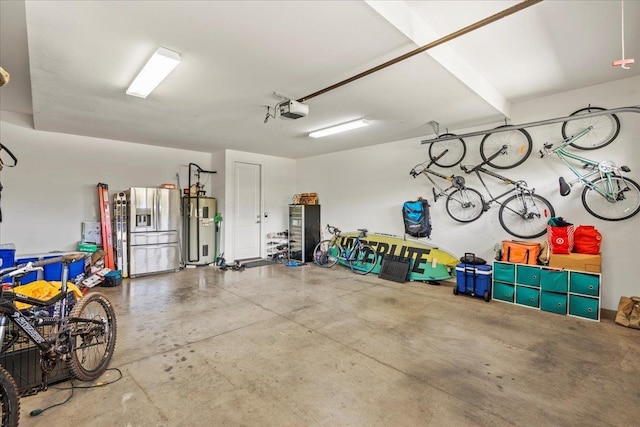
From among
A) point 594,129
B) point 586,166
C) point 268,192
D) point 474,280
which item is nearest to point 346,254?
point 474,280

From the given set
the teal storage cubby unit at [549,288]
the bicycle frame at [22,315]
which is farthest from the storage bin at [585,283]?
the bicycle frame at [22,315]

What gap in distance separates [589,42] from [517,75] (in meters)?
0.72

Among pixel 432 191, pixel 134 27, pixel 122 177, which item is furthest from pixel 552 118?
pixel 122 177

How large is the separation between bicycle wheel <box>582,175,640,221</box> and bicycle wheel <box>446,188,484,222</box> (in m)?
1.34

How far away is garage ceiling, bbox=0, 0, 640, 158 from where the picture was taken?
2133 mm

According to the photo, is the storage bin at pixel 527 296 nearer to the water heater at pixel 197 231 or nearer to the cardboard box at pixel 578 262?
the cardboard box at pixel 578 262

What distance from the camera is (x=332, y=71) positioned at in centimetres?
293

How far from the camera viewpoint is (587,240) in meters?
3.74

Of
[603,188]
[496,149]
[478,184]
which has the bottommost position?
[603,188]

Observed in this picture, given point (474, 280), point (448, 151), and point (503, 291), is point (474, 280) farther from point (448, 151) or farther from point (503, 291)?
point (448, 151)

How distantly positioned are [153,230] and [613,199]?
752 cm

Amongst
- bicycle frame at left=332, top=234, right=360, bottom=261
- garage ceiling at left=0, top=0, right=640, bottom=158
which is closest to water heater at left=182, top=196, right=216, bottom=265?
garage ceiling at left=0, top=0, right=640, bottom=158

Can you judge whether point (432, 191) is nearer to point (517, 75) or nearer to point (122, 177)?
point (517, 75)

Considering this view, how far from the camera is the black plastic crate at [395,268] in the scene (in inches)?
214
